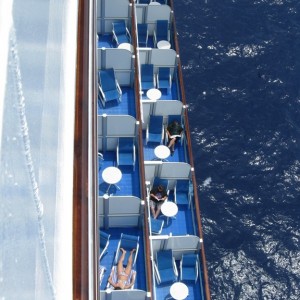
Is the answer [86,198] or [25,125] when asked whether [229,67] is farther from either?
[25,125]

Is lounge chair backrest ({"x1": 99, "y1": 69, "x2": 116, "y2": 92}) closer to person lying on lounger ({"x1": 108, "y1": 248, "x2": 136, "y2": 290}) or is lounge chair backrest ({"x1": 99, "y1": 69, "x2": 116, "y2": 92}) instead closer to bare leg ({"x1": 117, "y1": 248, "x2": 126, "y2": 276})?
bare leg ({"x1": 117, "y1": 248, "x2": 126, "y2": 276})

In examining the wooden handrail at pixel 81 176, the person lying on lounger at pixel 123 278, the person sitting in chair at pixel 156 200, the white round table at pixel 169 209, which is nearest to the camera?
the wooden handrail at pixel 81 176

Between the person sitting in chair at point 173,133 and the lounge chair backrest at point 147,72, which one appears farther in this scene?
the lounge chair backrest at point 147,72

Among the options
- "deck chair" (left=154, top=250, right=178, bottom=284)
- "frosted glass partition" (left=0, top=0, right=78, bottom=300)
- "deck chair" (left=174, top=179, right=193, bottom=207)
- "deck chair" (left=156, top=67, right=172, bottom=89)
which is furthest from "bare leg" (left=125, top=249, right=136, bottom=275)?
"frosted glass partition" (left=0, top=0, right=78, bottom=300)

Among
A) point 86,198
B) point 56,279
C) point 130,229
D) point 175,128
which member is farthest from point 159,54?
point 56,279

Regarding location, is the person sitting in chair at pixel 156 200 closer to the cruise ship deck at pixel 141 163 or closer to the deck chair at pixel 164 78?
the cruise ship deck at pixel 141 163

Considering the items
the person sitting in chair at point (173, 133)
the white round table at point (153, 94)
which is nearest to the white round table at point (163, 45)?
the white round table at point (153, 94)

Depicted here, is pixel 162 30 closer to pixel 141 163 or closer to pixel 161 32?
pixel 161 32

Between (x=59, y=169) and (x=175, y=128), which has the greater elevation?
(x=175, y=128)
